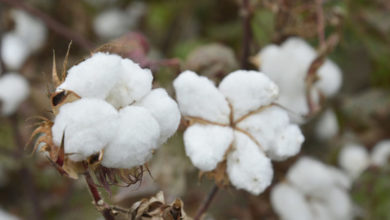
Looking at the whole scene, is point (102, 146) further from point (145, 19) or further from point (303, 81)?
point (145, 19)

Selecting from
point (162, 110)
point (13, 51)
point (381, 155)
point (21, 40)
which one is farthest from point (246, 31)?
point (21, 40)

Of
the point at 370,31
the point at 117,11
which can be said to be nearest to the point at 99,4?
the point at 117,11

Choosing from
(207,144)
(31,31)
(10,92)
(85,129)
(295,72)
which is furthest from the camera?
(31,31)

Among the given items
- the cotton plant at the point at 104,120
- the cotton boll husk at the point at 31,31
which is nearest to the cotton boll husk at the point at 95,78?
the cotton plant at the point at 104,120

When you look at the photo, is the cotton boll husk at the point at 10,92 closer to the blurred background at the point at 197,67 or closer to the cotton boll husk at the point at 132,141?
the blurred background at the point at 197,67

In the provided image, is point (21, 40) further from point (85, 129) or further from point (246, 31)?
point (85, 129)

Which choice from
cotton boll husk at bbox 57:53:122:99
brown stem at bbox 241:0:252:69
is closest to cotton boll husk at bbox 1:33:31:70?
brown stem at bbox 241:0:252:69
